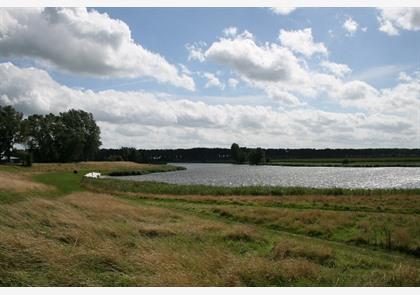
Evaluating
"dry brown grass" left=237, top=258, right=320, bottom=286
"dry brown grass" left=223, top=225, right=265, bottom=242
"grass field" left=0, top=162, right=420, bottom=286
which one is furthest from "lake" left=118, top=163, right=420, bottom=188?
"dry brown grass" left=237, top=258, right=320, bottom=286

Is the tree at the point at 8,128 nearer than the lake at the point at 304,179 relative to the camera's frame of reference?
No

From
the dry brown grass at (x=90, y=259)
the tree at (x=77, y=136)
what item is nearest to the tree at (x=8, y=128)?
the tree at (x=77, y=136)

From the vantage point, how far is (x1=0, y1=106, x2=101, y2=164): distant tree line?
9331 cm

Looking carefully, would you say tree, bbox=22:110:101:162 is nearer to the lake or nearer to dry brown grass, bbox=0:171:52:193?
the lake

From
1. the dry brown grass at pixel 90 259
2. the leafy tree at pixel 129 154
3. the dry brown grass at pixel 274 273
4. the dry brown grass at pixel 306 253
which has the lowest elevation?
the dry brown grass at pixel 306 253

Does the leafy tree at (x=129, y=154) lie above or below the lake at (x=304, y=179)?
above

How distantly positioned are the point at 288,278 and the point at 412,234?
1030 centimetres

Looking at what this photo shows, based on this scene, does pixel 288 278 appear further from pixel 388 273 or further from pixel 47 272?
pixel 47 272

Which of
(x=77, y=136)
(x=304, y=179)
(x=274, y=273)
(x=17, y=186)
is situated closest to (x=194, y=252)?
(x=274, y=273)

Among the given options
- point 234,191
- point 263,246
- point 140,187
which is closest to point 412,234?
point 263,246

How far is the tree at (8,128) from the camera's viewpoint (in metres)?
91.4

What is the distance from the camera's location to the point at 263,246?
14.4 m

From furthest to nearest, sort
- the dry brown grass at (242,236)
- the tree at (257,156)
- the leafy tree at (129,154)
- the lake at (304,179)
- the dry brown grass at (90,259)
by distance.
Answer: the tree at (257,156) → the leafy tree at (129,154) → the lake at (304,179) → the dry brown grass at (242,236) → the dry brown grass at (90,259)

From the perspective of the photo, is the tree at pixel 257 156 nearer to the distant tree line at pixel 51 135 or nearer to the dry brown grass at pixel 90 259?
the distant tree line at pixel 51 135
